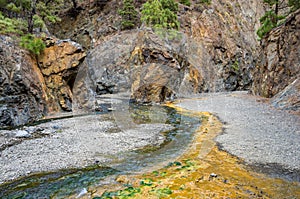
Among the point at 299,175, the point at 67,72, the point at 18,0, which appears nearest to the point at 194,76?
the point at 67,72

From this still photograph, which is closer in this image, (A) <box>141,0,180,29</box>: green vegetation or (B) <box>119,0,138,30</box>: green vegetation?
(A) <box>141,0,180,29</box>: green vegetation

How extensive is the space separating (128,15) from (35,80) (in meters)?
24.0

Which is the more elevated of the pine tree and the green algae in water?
the pine tree

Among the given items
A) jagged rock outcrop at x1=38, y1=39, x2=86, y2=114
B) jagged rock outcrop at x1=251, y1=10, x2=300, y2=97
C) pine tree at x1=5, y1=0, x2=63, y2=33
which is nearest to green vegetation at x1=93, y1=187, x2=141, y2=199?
jagged rock outcrop at x1=38, y1=39, x2=86, y2=114

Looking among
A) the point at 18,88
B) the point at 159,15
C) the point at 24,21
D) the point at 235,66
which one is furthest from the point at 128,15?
the point at 18,88

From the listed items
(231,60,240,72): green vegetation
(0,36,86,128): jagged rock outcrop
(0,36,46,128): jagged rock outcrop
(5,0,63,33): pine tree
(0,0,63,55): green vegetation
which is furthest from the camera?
(231,60,240,72): green vegetation

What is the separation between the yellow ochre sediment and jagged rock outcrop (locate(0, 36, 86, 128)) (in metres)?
8.93

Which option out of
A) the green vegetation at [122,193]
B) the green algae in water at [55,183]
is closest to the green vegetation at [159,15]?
the green algae in water at [55,183]

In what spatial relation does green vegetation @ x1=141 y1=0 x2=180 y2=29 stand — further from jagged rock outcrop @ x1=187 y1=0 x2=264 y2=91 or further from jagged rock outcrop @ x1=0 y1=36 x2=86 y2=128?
jagged rock outcrop @ x1=0 y1=36 x2=86 y2=128

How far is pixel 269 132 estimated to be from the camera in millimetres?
8633

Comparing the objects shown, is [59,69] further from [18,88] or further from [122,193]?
[122,193]

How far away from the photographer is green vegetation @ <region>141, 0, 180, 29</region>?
1115 inches

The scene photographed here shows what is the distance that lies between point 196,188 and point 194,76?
25432 millimetres

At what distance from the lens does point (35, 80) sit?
13938 mm
